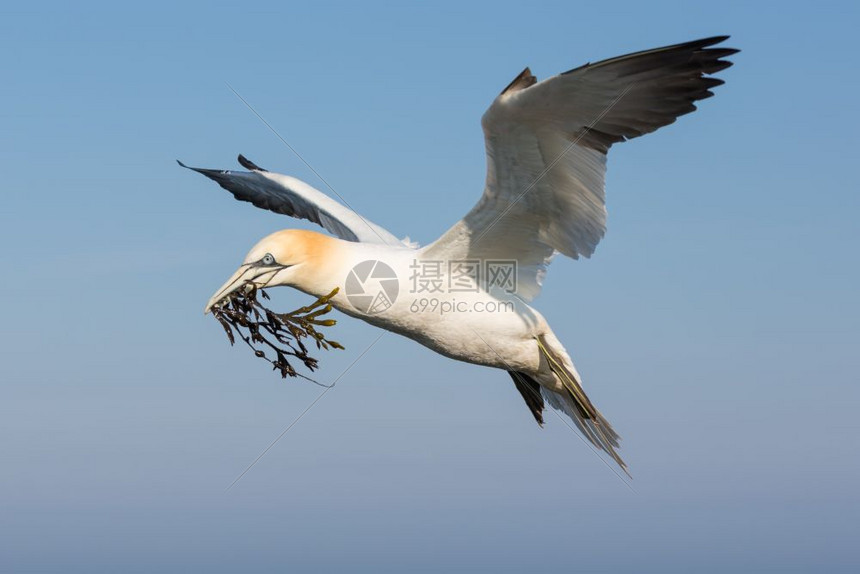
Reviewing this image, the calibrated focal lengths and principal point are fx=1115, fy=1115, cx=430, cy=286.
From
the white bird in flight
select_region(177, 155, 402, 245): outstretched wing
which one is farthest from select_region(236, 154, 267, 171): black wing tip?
the white bird in flight

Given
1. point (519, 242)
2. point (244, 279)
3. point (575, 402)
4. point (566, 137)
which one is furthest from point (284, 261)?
point (575, 402)

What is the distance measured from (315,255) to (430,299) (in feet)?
3.05

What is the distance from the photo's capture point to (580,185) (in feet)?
25.6

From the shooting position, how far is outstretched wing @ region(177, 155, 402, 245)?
33.2ft

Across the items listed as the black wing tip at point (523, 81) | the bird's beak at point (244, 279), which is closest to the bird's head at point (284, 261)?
the bird's beak at point (244, 279)

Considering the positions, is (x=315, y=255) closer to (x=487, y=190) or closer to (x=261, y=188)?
(x=487, y=190)

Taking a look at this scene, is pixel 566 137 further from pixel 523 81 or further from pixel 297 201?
pixel 297 201

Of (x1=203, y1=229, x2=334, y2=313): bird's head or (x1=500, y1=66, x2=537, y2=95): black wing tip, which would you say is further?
(x1=203, y1=229, x2=334, y2=313): bird's head

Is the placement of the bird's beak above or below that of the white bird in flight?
below

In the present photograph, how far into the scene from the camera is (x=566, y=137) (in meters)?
7.50

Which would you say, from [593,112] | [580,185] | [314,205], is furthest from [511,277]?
[314,205]

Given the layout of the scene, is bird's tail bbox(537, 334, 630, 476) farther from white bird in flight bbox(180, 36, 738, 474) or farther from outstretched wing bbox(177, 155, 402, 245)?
outstretched wing bbox(177, 155, 402, 245)

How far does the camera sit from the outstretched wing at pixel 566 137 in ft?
23.4

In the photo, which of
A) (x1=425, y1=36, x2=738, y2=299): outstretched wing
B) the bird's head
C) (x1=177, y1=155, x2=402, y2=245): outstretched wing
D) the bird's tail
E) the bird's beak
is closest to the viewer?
(x1=425, y1=36, x2=738, y2=299): outstretched wing
